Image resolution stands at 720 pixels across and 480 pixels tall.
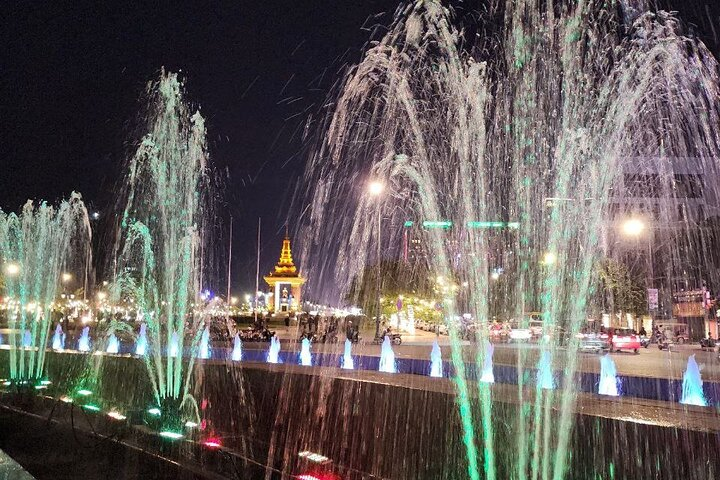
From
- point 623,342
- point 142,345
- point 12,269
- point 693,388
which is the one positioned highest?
point 12,269

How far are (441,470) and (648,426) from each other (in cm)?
275

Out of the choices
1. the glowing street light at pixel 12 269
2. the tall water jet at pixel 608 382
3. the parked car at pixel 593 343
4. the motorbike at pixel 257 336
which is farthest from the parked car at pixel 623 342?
the glowing street light at pixel 12 269

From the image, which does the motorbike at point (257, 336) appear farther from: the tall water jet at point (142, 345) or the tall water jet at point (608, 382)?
the tall water jet at point (608, 382)

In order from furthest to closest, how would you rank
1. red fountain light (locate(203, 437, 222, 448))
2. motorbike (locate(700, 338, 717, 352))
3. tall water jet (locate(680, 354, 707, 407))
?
motorbike (locate(700, 338, 717, 352)), tall water jet (locate(680, 354, 707, 407)), red fountain light (locate(203, 437, 222, 448))

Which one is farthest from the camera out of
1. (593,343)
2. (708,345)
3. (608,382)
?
(708,345)

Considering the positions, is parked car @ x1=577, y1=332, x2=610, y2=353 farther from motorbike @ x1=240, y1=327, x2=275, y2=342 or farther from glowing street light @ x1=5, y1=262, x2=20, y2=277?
glowing street light @ x1=5, y1=262, x2=20, y2=277

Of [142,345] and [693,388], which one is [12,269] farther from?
[693,388]

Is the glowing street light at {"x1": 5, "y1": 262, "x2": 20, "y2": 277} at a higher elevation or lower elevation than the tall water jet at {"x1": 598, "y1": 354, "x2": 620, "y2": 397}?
higher

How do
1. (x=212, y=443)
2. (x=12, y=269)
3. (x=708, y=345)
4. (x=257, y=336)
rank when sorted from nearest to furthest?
(x=212, y=443)
(x=12, y=269)
(x=257, y=336)
(x=708, y=345)

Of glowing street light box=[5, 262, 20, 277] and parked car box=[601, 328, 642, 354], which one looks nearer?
glowing street light box=[5, 262, 20, 277]

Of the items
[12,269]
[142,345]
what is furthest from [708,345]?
[12,269]

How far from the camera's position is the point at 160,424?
370 inches

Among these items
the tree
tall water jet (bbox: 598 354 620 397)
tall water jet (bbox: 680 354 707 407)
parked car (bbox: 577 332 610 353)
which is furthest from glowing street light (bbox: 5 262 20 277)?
the tree

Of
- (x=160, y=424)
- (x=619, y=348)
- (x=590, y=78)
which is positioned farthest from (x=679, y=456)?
(x=619, y=348)
